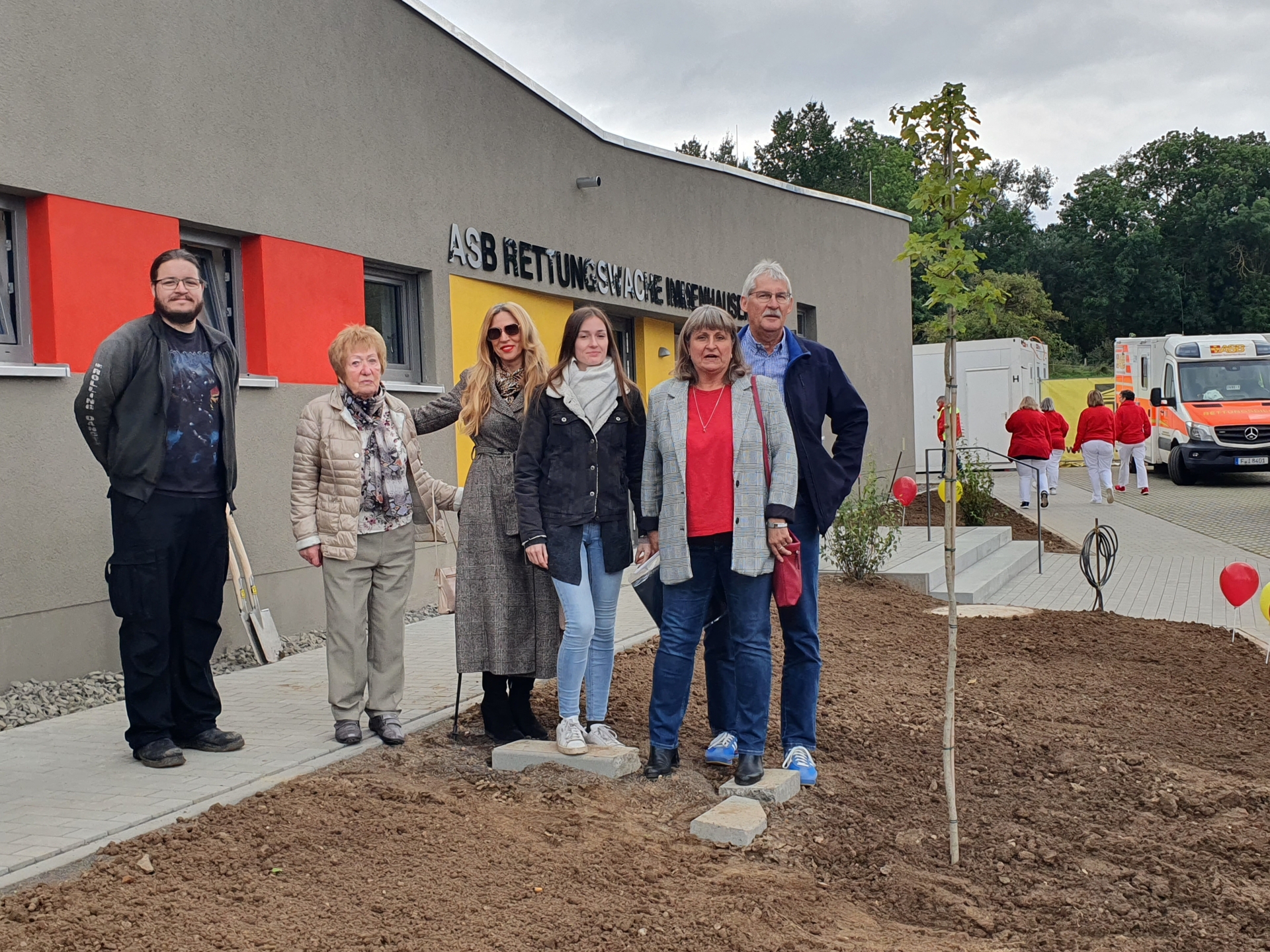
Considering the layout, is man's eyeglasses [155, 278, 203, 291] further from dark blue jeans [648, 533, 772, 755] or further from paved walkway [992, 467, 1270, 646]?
paved walkway [992, 467, 1270, 646]

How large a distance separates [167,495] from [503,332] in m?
1.59

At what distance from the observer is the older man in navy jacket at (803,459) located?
4566 millimetres

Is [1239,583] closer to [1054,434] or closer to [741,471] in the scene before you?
[741,471]

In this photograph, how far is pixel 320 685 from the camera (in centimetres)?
654

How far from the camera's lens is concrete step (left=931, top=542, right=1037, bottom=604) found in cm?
1043

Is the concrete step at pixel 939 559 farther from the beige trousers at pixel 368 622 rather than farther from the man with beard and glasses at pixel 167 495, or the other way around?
the man with beard and glasses at pixel 167 495

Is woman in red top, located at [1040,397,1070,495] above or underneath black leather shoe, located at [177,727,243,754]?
above

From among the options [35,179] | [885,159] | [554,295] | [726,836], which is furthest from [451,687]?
[885,159]

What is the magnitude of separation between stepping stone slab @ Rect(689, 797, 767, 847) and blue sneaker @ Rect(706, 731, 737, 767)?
641 mm

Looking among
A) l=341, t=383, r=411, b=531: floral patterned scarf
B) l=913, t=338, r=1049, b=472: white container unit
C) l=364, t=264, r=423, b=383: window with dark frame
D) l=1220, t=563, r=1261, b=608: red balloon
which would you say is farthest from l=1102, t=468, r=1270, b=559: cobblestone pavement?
l=341, t=383, r=411, b=531: floral patterned scarf

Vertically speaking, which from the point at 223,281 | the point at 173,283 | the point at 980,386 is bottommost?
the point at 173,283

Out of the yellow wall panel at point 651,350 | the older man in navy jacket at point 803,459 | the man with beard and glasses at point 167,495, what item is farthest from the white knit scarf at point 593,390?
the yellow wall panel at point 651,350

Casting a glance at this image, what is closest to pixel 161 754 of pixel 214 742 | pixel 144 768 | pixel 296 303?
pixel 144 768

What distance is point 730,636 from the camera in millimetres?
4625
